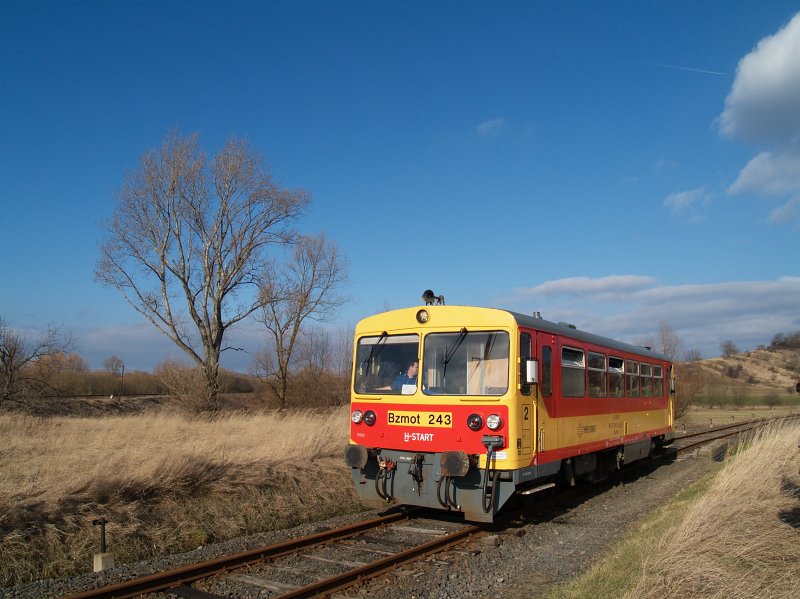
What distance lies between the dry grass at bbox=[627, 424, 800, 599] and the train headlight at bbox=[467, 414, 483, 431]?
2504 mm

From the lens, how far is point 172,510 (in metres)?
8.54

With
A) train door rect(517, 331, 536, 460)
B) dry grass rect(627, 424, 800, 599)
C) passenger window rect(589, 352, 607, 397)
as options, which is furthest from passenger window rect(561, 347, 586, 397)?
dry grass rect(627, 424, 800, 599)

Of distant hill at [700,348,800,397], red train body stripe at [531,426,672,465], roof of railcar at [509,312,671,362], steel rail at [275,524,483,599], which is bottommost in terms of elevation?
steel rail at [275,524,483,599]

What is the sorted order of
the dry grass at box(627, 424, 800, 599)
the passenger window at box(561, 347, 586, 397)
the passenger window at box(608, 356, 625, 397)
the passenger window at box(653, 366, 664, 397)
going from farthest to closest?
the passenger window at box(653, 366, 664, 397) → the passenger window at box(608, 356, 625, 397) → the passenger window at box(561, 347, 586, 397) → the dry grass at box(627, 424, 800, 599)

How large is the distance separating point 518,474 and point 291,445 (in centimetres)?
630

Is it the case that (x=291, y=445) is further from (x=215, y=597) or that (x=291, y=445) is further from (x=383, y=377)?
(x=215, y=597)

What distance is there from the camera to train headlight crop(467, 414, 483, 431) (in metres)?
8.04

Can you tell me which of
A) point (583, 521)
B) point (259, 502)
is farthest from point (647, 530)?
point (259, 502)

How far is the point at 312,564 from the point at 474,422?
2.66m

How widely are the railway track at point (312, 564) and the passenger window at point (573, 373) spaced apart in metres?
2.61

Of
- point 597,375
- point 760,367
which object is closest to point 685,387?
point 597,375

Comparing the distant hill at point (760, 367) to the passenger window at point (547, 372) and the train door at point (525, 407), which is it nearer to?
the passenger window at point (547, 372)

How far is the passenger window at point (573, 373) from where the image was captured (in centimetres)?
962

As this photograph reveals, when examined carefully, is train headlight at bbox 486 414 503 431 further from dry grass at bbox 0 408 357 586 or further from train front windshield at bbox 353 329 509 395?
dry grass at bbox 0 408 357 586
